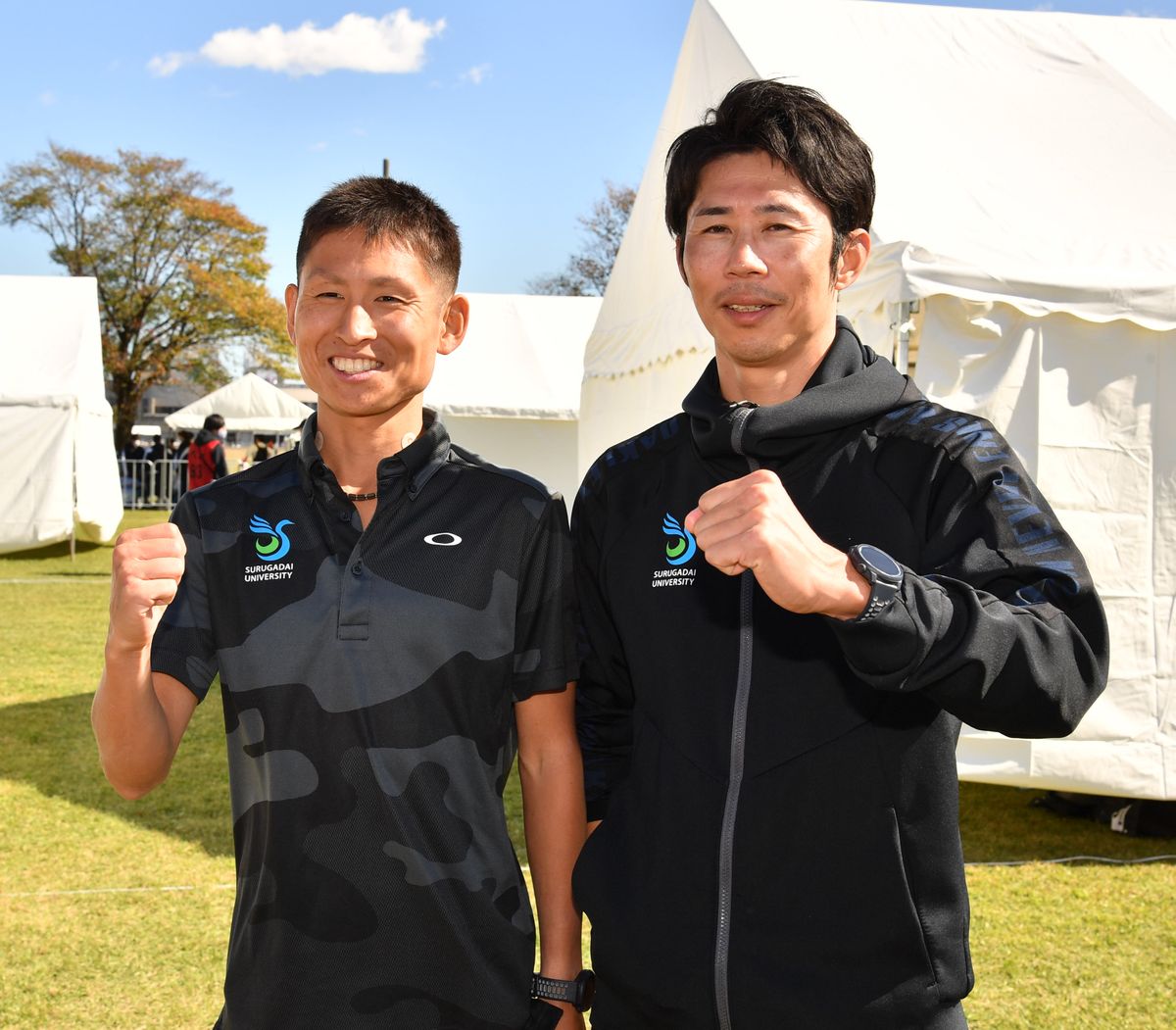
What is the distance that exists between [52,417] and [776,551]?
57.3 feet

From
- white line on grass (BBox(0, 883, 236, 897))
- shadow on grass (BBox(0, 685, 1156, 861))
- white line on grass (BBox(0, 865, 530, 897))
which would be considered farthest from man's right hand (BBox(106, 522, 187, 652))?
shadow on grass (BBox(0, 685, 1156, 861))

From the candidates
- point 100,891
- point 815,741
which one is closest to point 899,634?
point 815,741

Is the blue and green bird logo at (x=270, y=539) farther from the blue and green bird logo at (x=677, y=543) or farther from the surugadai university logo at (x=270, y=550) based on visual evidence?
the blue and green bird logo at (x=677, y=543)

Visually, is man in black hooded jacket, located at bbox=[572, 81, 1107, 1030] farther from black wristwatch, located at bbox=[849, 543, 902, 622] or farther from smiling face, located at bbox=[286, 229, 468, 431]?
smiling face, located at bbox=[286, 229, 468, 431]

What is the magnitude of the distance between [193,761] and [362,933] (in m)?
5.05

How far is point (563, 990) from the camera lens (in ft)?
5.99

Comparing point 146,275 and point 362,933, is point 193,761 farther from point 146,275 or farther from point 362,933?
point 146,275

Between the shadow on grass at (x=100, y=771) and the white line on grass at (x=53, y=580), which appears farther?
the white line on grass at (x=53, y=580)

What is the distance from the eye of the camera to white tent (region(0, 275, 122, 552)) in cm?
1667

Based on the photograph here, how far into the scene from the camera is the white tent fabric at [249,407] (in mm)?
31375

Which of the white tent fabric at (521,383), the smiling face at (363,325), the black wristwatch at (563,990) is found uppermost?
the white tent fabric at (521,383)

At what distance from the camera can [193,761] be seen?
20.9 ft

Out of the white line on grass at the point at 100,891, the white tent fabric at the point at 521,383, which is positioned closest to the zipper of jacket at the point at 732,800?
the white line on grass at the point at 100,891

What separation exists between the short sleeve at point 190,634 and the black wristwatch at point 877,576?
1.07 meters
